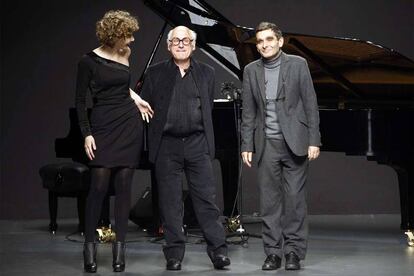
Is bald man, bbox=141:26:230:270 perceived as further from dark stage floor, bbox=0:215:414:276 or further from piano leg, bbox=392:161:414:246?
piano leg, bbox=392:161:414:246

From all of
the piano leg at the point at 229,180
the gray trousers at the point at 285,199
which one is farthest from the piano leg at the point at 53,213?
the gray trousers at the point at 285,199

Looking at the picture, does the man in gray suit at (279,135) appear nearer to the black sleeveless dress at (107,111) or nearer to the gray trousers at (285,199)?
the gray trousers at (285,199)

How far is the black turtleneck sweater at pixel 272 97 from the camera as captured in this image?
4969 mm

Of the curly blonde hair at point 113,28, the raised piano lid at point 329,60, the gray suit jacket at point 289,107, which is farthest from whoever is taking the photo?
the raised piano lid at point 329,60

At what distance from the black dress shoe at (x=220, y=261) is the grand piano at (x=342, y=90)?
5.91 ft

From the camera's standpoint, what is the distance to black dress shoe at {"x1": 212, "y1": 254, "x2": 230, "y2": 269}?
196 inches

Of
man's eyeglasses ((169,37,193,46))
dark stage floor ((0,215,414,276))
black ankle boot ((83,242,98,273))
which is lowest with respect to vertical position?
dark stage floor ((0,215,414,276))

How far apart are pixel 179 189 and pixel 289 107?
30.4 inches

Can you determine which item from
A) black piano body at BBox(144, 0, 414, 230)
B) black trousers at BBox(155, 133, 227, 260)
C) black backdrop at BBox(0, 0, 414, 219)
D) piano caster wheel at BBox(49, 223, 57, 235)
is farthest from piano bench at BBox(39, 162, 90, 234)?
black trousers at BBox(155, 133, 227, 260)

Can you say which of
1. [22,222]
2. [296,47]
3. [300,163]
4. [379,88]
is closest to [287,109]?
[300,163]

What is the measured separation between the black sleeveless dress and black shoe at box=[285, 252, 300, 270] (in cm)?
101

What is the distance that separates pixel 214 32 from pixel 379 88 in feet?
4.47

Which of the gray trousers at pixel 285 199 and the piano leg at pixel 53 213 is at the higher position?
the gray trousers at pixel 285 199

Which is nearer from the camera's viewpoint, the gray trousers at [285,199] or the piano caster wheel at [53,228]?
the gray trousers at [285,199]
